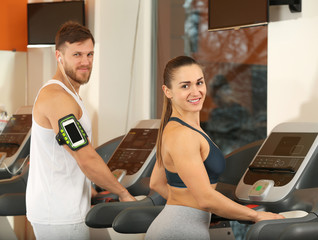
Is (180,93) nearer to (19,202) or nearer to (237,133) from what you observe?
(19,202)

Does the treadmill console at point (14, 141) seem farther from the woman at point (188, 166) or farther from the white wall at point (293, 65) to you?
the woman at point (188, 166)

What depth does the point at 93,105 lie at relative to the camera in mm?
4504

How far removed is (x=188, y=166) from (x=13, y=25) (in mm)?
3653

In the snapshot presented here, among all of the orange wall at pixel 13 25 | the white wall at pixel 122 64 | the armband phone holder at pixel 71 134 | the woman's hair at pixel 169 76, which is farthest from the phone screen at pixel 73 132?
the orange wall at pixel 13 25

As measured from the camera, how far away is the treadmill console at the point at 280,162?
2.37 m

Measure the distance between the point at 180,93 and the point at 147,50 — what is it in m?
2.50

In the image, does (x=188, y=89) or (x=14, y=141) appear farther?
(x=14, y=141)

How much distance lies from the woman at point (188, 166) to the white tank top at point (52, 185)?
427mm

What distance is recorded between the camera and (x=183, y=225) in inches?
80.6

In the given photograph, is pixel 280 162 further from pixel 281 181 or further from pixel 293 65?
→ pixel 293 65

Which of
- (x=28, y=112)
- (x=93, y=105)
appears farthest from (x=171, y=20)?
(x=28, y=112)

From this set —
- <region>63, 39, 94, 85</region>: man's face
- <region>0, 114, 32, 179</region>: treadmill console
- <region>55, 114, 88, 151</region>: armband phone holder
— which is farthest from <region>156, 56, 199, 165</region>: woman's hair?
<region>0, 114, 32, 179</region>: treadmill console

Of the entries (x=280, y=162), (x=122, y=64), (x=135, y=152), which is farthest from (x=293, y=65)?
(x=122, y=64)

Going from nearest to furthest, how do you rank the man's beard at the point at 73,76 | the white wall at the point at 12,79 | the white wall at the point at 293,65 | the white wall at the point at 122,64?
the man's beard at the point at 73,76, the white wall at the point at 293,65, the white wall at the point at 122,64, the white wall at the point at 12,79
